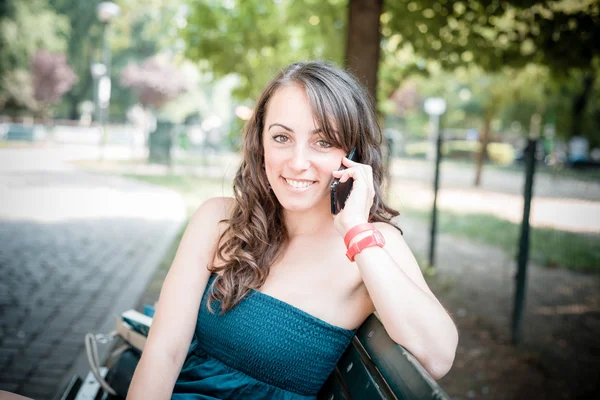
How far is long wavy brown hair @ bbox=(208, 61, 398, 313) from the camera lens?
1955 mm

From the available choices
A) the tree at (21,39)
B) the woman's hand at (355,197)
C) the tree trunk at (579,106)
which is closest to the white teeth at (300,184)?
Answer: the woman's hand at (355,197)

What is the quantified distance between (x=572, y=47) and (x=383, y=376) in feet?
18.3

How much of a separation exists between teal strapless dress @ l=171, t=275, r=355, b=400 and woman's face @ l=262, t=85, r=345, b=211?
415 millimetres

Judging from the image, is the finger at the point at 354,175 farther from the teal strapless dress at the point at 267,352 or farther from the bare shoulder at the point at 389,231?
the teal strapless dress at the point at 267,352

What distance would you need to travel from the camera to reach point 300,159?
1.94 meters

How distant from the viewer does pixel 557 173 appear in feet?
17.1

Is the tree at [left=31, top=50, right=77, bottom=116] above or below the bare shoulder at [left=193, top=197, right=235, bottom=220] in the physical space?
above

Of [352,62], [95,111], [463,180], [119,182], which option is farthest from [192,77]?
[352,62]

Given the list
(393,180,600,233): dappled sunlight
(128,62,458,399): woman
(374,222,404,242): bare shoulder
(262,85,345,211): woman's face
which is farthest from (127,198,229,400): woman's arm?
(393,180,600,233): dappled sunlight

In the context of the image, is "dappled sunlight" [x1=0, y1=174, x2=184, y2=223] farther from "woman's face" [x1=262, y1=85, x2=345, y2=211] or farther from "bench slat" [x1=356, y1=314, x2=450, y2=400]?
"bench slat" [x1=356, y1=314, x2=450, y2=400]

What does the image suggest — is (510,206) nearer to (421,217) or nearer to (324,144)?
(421,217)

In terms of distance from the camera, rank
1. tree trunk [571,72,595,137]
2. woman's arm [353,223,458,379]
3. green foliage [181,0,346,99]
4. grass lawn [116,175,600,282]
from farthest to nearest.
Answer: tree trunk [571,72,595,137]
green foliage [181,0,346,99]
grass lawn [116,175,600,282]
woman's arm [353,223,458,379]

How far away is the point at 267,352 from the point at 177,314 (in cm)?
40

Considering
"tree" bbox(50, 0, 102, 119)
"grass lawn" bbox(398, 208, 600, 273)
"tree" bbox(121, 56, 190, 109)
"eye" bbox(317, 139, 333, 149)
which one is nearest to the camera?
"eye" bbox(317, 139, 333, 149)
